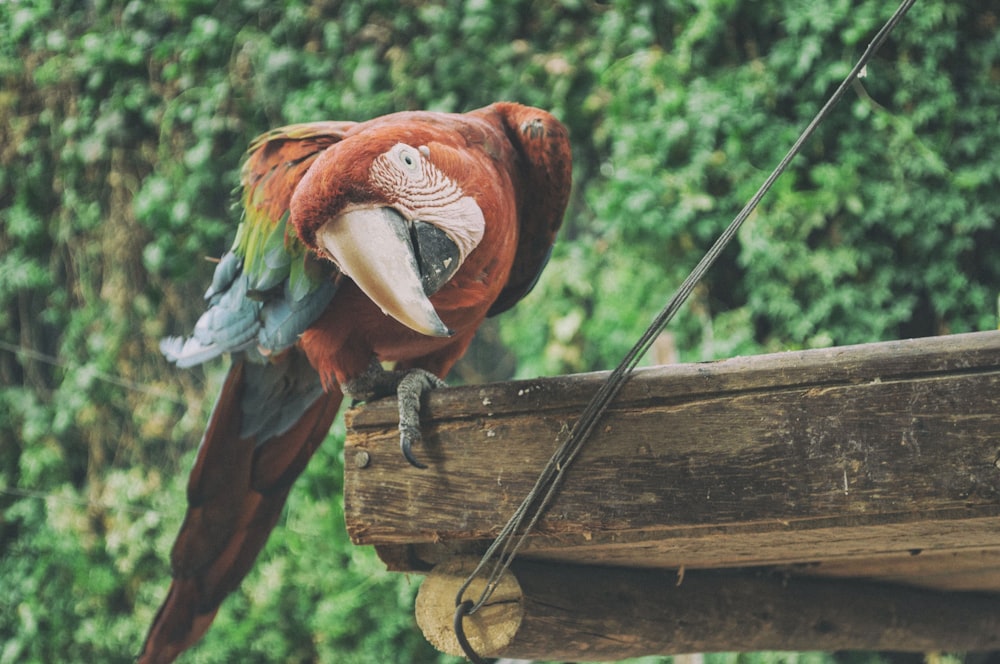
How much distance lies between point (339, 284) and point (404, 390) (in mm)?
267

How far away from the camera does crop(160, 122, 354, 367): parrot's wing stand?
1.21m

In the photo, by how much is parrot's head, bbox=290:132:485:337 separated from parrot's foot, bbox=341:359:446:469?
77 millimetres

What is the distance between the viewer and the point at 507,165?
1311 millimetres

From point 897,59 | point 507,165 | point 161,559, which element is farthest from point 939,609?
point 161,559

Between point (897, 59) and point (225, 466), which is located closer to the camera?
point (225, 466)

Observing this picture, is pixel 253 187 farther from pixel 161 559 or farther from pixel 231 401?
pixel 161 559

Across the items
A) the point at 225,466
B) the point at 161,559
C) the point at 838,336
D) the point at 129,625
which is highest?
the point at 225,466

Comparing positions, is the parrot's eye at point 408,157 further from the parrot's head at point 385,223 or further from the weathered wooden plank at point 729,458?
the weathered wooden plank at point 729,458

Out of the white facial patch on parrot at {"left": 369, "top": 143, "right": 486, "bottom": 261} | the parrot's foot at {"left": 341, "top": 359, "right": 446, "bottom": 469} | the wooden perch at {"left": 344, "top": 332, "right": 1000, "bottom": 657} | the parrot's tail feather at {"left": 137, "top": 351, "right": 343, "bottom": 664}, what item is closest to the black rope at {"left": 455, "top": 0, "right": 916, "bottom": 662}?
the wooden perch at {"left": 344, "top": 332, "right": 1000, "bottom": 657}

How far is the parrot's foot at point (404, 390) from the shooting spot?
3.04ft

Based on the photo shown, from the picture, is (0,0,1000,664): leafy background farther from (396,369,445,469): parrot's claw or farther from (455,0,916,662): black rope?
(455,0,916,662): black rope

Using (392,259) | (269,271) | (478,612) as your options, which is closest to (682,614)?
Result: (478,612)

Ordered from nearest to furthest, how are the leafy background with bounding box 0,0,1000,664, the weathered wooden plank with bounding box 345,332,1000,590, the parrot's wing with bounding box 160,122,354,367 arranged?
1. the weathered wooden plank with bounding box 345,332,1000,590
2. the parrot's wing with bounding box 160,122,354,367
3. the leafy background with bounding box 0,0,1000,664

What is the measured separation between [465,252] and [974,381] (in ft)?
1.72
